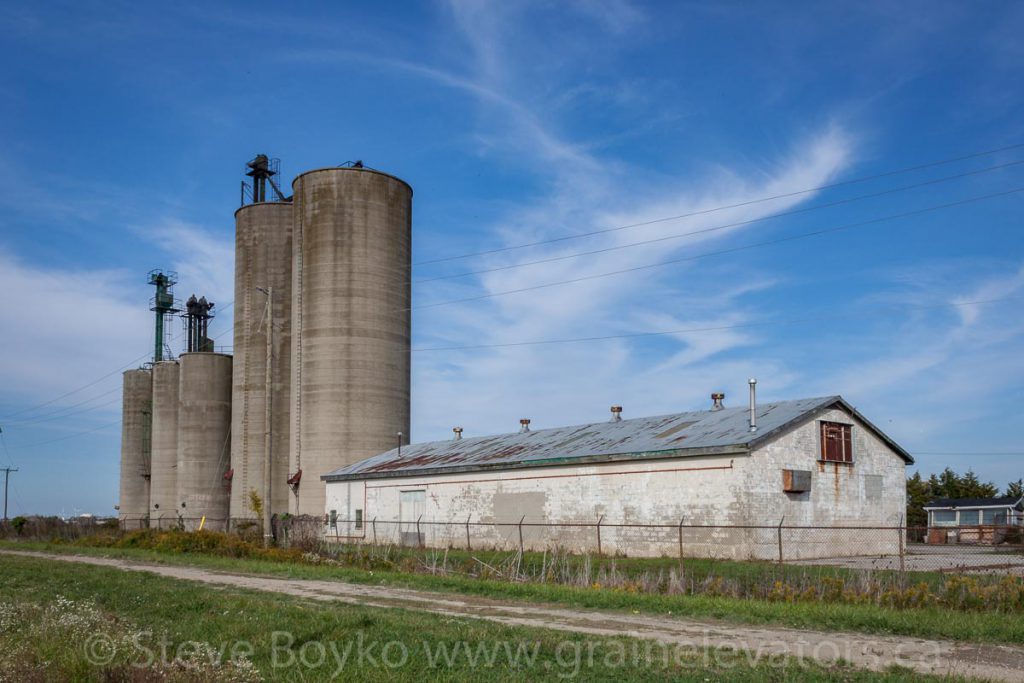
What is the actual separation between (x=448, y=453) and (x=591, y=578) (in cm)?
2308

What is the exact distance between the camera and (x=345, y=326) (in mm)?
49750

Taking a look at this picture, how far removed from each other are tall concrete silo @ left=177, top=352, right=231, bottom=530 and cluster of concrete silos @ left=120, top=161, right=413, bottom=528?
381 millimetres

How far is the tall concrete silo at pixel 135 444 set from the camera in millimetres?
72750

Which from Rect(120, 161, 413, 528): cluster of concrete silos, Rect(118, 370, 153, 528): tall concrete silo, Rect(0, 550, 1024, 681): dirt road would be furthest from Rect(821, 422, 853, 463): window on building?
Rect(118, 370, 153, 528): tall concrete silo

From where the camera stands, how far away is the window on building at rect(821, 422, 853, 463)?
32.6 meters

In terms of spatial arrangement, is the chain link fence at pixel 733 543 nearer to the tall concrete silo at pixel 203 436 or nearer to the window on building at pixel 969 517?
the window on building at pixel 969 517

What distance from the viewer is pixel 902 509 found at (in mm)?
35531

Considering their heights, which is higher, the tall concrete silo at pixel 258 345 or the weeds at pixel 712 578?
the tall concrete silo at pixel 258 345

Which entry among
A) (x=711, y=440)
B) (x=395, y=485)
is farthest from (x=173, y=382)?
(x=711, y=440)

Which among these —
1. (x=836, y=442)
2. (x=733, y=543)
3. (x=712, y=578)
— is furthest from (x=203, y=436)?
(x=712, y=578)

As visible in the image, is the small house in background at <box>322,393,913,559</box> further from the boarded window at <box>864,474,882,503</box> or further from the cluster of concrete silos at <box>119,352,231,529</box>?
the cluster of concrete silos at <box>119,352,231,529</box>

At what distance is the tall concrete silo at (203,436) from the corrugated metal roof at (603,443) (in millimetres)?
16315

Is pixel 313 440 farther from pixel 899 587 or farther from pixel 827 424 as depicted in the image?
pixel 899 587

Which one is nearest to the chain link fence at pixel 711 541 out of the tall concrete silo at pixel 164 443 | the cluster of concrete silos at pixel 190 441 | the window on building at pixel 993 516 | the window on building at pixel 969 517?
the window on building at pixel 993 516
